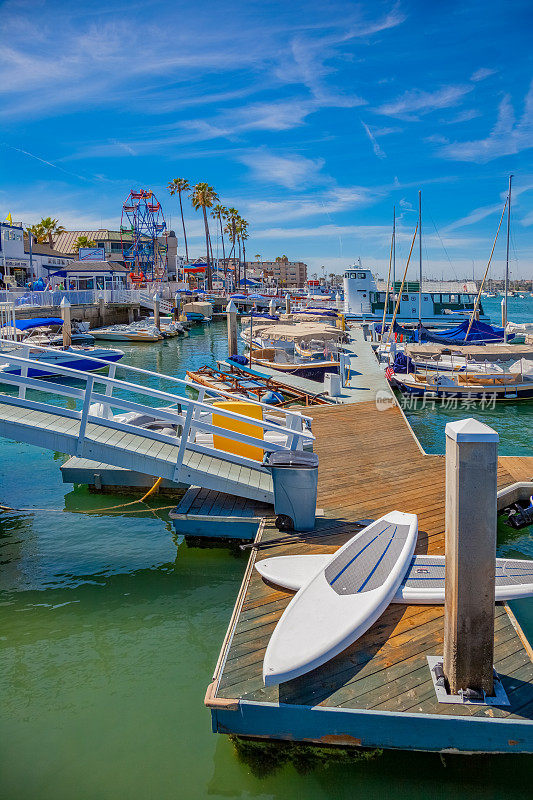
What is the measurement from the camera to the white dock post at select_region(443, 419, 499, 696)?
169 inches

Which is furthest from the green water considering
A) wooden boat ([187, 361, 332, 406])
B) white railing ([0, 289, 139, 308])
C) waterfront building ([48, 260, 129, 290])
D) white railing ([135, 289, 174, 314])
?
waterfront building ([48, 260, 129, 290])

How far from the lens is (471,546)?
4.39 meters

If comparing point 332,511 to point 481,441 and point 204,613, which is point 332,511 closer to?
point 204,613

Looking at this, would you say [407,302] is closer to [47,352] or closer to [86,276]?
[86,276]

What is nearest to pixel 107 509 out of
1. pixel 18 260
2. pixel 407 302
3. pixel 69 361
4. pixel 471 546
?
pixel 471 546

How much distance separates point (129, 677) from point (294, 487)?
3.12m

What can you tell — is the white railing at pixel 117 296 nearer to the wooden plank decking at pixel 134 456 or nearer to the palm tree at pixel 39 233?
the palm tree at pixel 39 233

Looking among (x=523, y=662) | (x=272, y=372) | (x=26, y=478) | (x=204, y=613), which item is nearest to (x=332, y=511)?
(x=204, y=613)

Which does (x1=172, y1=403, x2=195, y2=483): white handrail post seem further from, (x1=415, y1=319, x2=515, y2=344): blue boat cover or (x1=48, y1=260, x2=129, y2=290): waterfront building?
(x1=48, y1=260, x2=129, y2=290): waterfront building

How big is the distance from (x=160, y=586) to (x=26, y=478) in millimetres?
6911

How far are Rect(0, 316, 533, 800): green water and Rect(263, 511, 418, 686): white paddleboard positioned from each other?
100cm

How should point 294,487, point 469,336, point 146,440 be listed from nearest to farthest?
point 294,487
point 146,440
point 469,336

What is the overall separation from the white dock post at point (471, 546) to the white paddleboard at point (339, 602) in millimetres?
1015

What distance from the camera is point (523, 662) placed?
5207mm
